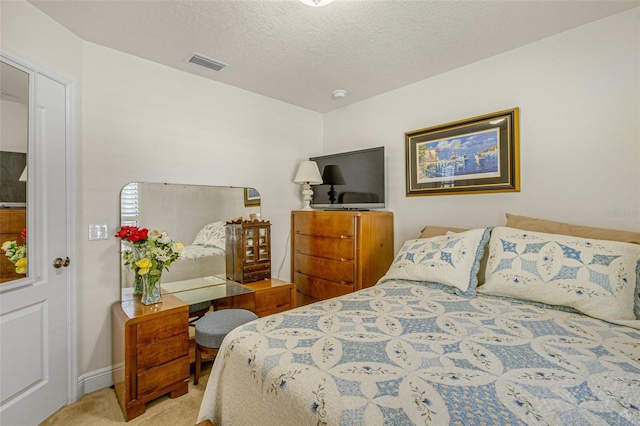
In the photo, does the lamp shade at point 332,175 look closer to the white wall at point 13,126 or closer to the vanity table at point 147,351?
the vanity table at point 147,351

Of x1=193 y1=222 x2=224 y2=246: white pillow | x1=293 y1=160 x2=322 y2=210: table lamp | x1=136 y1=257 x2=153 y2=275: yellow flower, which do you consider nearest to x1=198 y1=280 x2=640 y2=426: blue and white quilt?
x1=136 y1=257 x2=153 y2=275: yellow flower

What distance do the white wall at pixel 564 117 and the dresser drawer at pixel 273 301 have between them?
1453 mm

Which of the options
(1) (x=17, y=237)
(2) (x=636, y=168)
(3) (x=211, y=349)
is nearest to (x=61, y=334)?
(1) (x=17, y=237)

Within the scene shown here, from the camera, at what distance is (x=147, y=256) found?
2.14 metres

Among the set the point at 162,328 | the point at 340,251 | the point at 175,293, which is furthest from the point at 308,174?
the point at 162,328

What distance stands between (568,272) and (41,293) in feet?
10.00

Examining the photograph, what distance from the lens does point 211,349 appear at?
6.74 ft

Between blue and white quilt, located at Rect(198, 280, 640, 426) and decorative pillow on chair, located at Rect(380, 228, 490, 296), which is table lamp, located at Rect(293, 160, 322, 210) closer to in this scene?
decorative pillow on chair, located at Rect(380, 228, 490, 296)

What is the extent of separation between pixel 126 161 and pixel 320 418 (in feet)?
7.78

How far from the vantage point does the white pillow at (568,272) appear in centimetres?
140

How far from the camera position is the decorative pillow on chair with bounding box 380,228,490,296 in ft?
6.03

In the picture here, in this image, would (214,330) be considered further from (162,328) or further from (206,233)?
(206,233)

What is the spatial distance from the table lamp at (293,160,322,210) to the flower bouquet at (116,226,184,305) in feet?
5.04

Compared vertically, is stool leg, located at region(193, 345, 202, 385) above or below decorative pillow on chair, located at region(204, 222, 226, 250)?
below
